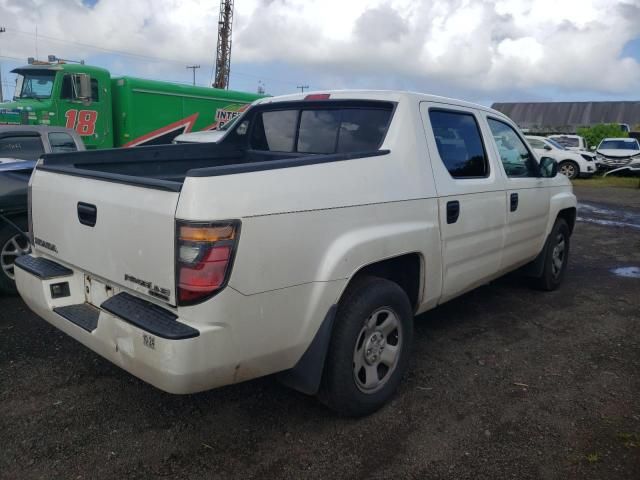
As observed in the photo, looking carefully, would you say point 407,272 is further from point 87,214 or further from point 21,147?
point 21,147

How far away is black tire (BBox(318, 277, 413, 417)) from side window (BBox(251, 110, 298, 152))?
1.51 m

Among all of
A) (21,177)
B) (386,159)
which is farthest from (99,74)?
(386,159)

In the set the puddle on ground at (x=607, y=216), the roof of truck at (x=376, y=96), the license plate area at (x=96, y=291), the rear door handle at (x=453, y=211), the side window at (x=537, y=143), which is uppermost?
the roof of truck at (x=376, y=96)

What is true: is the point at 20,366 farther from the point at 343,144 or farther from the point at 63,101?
the point at 63,101

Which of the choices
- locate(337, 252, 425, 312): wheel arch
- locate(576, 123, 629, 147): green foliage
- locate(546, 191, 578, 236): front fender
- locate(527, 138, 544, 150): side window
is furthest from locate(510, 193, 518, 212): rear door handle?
locate(576, 123, 629, 147): green foliage

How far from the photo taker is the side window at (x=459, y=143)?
3805 millimetres

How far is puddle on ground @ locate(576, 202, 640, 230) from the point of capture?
11039mm

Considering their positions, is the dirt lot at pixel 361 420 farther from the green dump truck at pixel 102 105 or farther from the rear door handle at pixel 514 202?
the green dump truck at pixel 102 105

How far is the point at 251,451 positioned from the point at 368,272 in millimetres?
1160

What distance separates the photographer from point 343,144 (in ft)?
12.4

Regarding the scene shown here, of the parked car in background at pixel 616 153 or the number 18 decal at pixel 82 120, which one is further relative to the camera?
the parked car in background at pixel 616 153

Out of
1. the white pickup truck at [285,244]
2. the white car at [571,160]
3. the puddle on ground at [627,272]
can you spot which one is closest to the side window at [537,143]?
the white car at [571,160]

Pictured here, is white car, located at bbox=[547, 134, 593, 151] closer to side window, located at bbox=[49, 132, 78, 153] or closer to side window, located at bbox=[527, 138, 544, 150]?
side window, located at bbox=[527, 138, 544, 150]

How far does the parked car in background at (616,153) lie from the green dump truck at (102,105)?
16.6 meters
